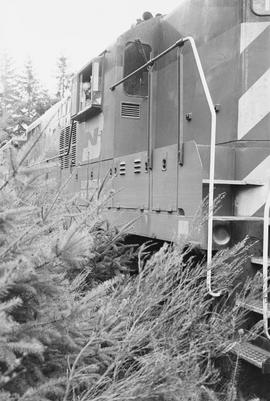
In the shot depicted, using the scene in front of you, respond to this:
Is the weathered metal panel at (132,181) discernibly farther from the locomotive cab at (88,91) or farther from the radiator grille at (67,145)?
the radiator grille at (67,145)

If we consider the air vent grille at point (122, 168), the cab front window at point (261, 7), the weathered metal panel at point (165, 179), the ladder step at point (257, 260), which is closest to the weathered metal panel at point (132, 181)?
the air vent grille at point (122, 168)

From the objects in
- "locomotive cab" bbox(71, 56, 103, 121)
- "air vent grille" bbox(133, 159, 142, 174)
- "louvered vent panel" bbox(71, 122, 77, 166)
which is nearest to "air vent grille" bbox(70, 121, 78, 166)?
"louvered vent panel" bbox(71, 122, 77, 166)

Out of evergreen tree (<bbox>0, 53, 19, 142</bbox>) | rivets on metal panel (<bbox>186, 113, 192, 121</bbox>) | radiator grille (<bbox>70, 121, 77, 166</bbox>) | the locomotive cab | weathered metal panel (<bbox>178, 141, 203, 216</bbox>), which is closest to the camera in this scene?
evergreen tree (<bbox>0, 53, 19, 142</bbox>)

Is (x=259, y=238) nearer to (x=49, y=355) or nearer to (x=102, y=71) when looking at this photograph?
(x=49, y=355)

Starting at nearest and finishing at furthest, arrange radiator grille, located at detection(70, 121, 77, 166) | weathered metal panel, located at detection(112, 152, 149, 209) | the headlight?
the headlight < weathered metal panel, located at detection(112, 152, 149, 209) < radiator grille, located at detection(70, 121, 77, 166)

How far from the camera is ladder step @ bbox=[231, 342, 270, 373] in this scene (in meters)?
2.55

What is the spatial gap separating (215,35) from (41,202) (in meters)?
2.35

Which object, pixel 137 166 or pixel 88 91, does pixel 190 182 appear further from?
pixel 88 91

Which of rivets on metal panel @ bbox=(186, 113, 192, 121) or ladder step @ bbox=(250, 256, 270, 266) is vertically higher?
rivets on metal panel @ bbox=(186, 113, 192, 121)

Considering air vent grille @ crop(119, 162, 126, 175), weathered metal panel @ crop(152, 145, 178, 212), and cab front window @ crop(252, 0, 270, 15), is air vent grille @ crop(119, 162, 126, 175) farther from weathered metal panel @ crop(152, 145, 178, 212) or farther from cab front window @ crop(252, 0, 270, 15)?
cab front window @ crop(252, 0, 270, 15)

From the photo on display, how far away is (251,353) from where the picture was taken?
108 inches

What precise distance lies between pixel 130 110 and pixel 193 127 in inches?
36.7

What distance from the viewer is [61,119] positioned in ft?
24.5

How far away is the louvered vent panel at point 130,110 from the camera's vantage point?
4.75 metres
